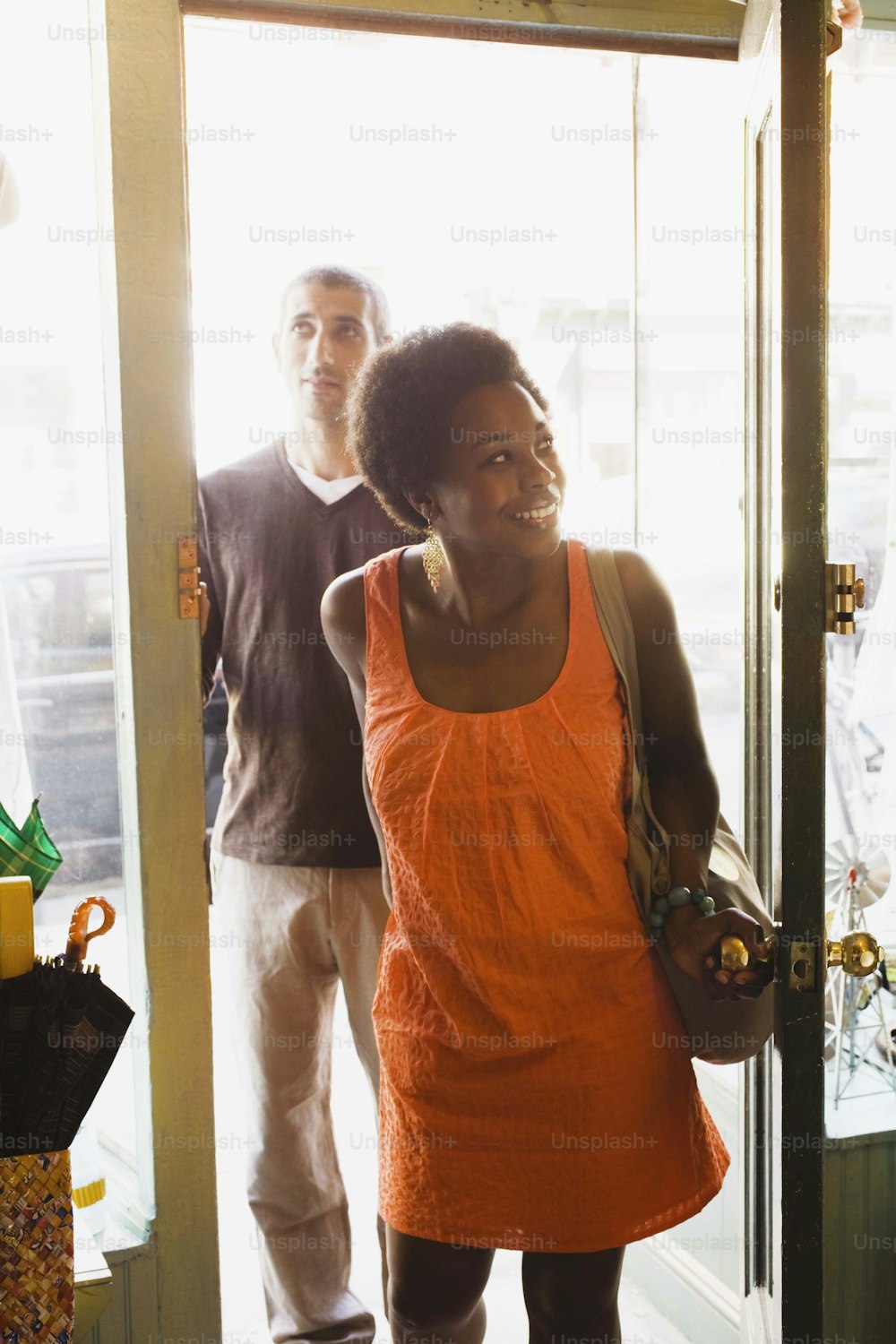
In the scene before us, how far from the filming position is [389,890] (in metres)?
1.70

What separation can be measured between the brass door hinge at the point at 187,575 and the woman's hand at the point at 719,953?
2.73 feet

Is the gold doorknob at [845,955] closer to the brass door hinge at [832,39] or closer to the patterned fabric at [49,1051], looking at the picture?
the patterned fabric at [49,1051]

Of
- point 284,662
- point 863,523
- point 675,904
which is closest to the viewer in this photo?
point 675,904

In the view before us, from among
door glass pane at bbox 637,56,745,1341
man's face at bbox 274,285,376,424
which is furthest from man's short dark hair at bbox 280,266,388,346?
door glass pane at bbox 637,56,745,1341

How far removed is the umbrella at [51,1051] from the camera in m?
1.39

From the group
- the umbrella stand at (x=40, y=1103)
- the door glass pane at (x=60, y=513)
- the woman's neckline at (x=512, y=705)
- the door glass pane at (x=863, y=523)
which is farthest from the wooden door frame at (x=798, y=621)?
the door glass pane at (x=60, y=513)

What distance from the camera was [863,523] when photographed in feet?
6.64

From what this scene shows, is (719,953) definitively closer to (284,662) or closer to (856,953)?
(856,953)

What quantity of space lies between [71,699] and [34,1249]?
0.79 m

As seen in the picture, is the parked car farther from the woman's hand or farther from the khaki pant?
the woman's hand

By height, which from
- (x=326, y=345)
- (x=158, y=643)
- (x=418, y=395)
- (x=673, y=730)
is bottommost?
(x=673, y=730)

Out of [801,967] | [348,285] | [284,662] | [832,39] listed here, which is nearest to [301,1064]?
[284,662]

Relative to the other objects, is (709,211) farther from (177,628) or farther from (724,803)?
(177,628)

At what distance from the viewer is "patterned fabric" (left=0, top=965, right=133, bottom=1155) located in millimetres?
1393
